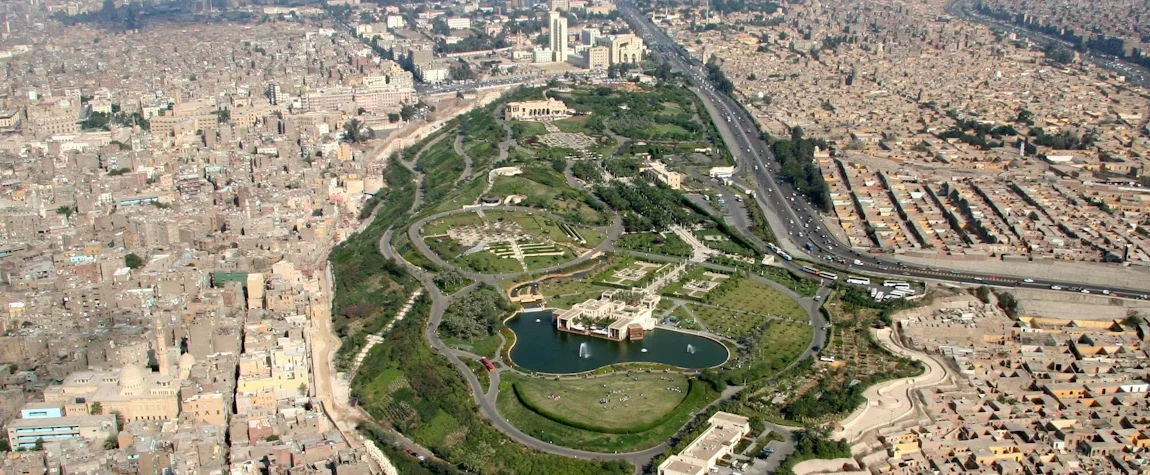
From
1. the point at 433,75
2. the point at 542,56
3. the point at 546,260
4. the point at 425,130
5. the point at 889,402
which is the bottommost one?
the point at 542,56

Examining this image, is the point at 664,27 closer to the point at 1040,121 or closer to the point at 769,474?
the point at 1040,121

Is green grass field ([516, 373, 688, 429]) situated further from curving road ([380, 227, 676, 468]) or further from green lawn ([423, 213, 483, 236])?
green lawn ([423, 213, 483, 236])

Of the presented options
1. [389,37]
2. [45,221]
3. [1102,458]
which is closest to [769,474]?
[1102,458]

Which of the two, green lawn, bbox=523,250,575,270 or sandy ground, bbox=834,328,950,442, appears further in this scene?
green lawn, bbox=523,250,575,270

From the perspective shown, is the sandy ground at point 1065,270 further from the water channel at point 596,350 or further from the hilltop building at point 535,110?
the hilltop building at point 535,110

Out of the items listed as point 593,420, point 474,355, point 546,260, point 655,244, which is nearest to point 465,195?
point 546,260

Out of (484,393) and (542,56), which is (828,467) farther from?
(542,56)

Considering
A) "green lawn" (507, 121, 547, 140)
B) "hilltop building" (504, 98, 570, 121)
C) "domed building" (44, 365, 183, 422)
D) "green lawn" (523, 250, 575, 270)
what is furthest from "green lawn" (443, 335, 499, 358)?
"hilltop building" (504, 98, 570, 121)

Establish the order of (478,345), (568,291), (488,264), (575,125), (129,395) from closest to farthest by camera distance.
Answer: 1. (129,395)
2. (478,345)
3. (568,291)
4. (488,264)
5. (575,125)
